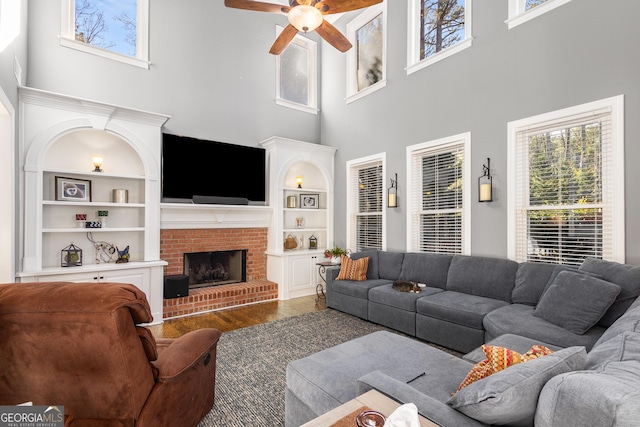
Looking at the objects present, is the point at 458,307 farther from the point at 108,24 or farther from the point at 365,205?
the point at 108,24

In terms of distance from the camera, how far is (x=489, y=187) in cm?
371

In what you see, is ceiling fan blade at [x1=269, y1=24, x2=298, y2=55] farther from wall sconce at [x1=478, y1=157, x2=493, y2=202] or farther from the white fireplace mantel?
wall sconce at [x1=478, y1=157, x2=493, y2=202]

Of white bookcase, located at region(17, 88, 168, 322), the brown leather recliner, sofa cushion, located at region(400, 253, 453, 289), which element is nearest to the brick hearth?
white bookcase, located at region(17, 88, 168, 322)

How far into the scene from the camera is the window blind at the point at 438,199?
165 inches

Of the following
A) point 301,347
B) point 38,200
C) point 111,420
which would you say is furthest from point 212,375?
point 38,200

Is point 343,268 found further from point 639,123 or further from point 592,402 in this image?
point 592,402

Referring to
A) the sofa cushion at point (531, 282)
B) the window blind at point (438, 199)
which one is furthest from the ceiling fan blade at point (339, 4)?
the sofa cushion at point (531, 282)

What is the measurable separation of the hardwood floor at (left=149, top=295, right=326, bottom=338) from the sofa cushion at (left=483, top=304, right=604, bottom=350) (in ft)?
8.13

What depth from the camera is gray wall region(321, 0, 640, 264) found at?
2.85 metres

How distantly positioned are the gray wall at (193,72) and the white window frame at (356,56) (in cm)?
112

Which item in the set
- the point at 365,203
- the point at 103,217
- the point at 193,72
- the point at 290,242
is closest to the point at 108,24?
the point at 193,72

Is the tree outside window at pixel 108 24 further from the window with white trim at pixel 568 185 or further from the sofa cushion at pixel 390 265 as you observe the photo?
the window with white trim at pixel 568 185

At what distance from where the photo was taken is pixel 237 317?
14.1 ft

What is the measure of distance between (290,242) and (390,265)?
1.89 meters
